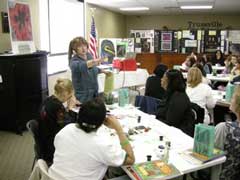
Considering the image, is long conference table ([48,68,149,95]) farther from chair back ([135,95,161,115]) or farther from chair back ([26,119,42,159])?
chair back ([26,119,42,159])

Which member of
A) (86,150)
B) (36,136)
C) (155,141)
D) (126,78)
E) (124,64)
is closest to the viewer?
(86,150)

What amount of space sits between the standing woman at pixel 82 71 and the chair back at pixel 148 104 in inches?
22.4

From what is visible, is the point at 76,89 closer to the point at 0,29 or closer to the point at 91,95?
the point at 91,95

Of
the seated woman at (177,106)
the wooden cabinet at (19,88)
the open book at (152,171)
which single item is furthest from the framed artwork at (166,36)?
the open book at (152,171)

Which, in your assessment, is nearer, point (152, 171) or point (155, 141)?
point (152, 171)

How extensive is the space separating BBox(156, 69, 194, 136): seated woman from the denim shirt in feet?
2.80

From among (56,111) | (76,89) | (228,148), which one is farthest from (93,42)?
(228,148)

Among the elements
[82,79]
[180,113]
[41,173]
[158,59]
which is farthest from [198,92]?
[158,59]

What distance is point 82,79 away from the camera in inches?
122

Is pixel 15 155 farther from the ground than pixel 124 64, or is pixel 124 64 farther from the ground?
pixel 124 64

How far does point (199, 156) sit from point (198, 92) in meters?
1.71

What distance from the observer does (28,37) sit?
4754 mm

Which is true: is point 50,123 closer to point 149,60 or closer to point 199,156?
point 199,156

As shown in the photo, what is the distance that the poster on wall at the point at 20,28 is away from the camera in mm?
4365
